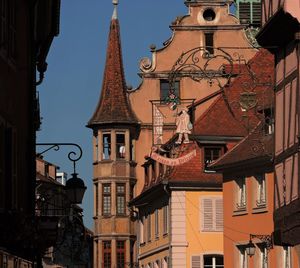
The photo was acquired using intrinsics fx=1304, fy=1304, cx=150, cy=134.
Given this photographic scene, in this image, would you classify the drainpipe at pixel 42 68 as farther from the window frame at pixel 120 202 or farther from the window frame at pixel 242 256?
the window frame at pixel 120 202

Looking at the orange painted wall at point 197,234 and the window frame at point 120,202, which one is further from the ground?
the window frame at point 120,202

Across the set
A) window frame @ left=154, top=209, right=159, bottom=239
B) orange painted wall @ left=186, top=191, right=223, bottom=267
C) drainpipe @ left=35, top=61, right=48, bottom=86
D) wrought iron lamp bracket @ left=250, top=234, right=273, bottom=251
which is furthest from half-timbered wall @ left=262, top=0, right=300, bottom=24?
window frame @ left=154, top=209, right=159, bottom=239

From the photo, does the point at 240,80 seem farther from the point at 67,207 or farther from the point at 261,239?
the point at 67,207

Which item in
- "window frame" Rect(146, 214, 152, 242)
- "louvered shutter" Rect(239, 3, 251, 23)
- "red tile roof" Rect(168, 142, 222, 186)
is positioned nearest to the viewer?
"red tile roof" Rect(168, 142, 222, 186)

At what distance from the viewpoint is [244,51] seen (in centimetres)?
5812

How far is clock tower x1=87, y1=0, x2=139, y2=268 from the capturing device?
59.2 metres

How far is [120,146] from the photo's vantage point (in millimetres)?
59531

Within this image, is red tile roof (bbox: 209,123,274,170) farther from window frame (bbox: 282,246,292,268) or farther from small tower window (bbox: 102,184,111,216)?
small tower window (bbox: 102,184,111,216)

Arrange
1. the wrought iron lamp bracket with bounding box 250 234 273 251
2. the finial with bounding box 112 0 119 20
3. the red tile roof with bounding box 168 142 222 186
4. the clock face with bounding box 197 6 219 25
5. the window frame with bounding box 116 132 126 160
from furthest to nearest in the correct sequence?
the finial with bounding box 112 0 119 20
the window frame with bounding box 116 132 126 160
the clock face with bounding box 197 6 219 25
the red tile roof with bounding box 168 142 222 186
the wrought iron lamp bracket with bounding box 250 234 273 251

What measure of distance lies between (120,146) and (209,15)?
24.0 ft

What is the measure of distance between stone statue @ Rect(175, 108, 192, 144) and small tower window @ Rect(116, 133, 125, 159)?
1110cm

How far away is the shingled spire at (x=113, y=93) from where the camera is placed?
58750 mm

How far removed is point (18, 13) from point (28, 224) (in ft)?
13.9

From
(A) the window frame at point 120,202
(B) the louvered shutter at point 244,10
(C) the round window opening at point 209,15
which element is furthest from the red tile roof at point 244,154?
(B) the louvered shutter at point 244,10
